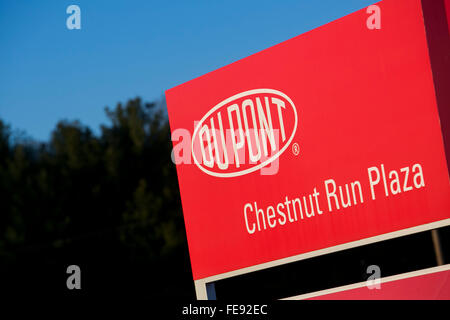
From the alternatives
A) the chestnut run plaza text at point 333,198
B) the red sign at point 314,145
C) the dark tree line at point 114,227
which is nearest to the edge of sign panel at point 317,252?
the red sign at point 314,145

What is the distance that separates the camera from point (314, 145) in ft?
26.8

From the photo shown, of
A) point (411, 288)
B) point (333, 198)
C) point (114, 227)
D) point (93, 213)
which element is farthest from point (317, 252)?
point (93, 213)

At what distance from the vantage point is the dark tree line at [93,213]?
47938 millimetres

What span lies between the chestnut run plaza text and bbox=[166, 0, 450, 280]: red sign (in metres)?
0.01

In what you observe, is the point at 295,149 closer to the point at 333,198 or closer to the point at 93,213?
the point at 333,198

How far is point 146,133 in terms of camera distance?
56000 millimetres

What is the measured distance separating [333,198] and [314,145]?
706 millimetres

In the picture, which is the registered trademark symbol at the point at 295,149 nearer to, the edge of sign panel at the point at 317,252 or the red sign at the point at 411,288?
the edge of sign panel at the point at 317,252

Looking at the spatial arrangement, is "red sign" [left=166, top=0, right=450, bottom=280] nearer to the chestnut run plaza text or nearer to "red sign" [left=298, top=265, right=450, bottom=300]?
the chestnut run plaza text

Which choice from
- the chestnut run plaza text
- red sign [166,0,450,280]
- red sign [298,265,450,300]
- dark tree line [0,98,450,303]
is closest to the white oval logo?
red sign [166,0,450,280]
